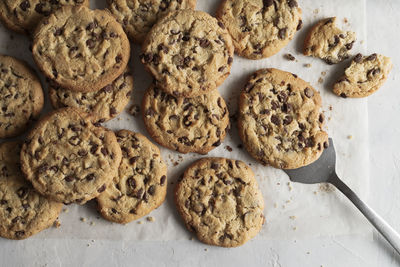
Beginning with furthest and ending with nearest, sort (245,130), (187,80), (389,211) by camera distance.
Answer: (389,211), (245,130), (187,80)

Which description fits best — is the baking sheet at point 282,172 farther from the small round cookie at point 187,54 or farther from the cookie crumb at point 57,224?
the small round cookie at point 187,54

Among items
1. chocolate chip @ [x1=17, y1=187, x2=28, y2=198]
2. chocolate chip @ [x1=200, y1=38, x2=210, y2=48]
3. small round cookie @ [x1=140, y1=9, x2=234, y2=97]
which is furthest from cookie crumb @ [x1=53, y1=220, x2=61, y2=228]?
chocolate chip @ [x1=200, y1=38, x2=210, y2=48]

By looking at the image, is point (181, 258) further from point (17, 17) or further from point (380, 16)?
point (380, 16)

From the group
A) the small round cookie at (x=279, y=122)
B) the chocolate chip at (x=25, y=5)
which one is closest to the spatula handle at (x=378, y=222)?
the small round cookie at (x=279, y=122)

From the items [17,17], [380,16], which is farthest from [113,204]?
[380,16]

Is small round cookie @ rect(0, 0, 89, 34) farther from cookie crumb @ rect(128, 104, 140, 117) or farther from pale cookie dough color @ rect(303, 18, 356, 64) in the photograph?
pale cookie dough color @ rect(303, 18, 356, 64)

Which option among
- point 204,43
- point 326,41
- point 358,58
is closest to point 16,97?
point 204,43

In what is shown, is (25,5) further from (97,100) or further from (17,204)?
(17,204)
